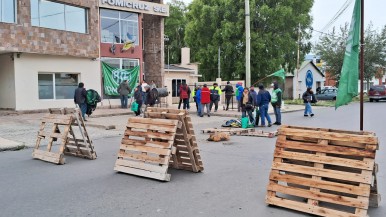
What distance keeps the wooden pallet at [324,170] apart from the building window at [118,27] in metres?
20.2

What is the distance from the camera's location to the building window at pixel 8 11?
18.0 metres

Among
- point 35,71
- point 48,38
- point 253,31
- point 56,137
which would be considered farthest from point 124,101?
point 253,31

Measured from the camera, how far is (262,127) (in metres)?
15.1

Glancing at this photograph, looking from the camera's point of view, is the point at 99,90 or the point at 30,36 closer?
the point at 30,36

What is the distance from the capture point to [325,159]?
489cm

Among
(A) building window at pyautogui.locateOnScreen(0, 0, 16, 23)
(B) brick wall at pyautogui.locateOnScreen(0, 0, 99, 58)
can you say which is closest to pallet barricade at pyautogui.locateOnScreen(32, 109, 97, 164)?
(B) brick wall at pyautogui.locateOnScreen(0, 0, 99, 58)

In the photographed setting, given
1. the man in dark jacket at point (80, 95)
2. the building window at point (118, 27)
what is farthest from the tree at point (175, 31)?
the man in dark jacket at point (80, 95)

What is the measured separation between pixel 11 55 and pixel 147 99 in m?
7.06

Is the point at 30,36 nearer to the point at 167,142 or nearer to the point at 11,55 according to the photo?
the point at 11,55

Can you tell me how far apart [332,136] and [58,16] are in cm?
1871

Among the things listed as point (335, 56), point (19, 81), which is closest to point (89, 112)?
point (19, 81)

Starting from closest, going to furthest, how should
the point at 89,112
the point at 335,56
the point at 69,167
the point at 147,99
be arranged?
the point at 69,167 < the point at 89,112 < the point at 147,99 < the point at 335,56

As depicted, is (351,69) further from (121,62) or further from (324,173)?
(121,62)

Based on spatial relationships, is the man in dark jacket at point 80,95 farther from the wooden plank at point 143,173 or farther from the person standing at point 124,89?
the wooden plank at point 143,173
